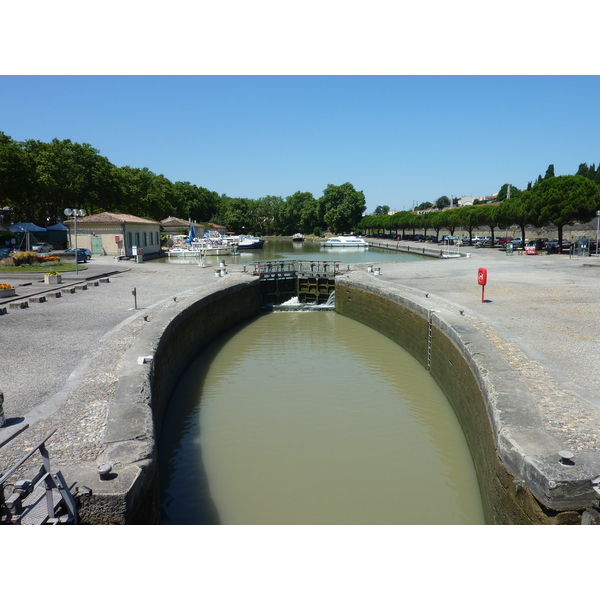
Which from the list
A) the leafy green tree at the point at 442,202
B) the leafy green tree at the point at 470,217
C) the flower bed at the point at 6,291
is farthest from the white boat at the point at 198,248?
the leafy green tree at the point at 442,202

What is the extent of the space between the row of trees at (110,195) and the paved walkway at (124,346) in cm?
2411

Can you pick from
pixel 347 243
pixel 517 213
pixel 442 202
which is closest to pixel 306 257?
pixel 517 213

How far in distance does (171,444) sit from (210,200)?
100135 millimetres

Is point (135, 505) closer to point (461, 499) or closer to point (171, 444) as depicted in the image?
point (171, 444)

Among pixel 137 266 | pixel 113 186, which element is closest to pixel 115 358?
pixel 137 266

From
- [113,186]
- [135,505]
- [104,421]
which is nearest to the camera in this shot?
[135,505]

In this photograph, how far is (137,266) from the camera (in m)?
28.7

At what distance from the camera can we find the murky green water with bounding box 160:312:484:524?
6125 millimetres

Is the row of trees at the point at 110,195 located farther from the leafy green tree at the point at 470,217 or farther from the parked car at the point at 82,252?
the leafy green tree at the point at 470,217

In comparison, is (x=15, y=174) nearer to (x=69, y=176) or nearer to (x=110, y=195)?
(x=69, y=176)

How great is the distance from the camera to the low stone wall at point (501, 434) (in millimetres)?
4328

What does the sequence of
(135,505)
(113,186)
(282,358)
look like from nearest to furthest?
(135,505) → (282,358) → (113,186)

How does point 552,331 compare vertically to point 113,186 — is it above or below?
below

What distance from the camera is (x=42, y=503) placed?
13.3 feet
